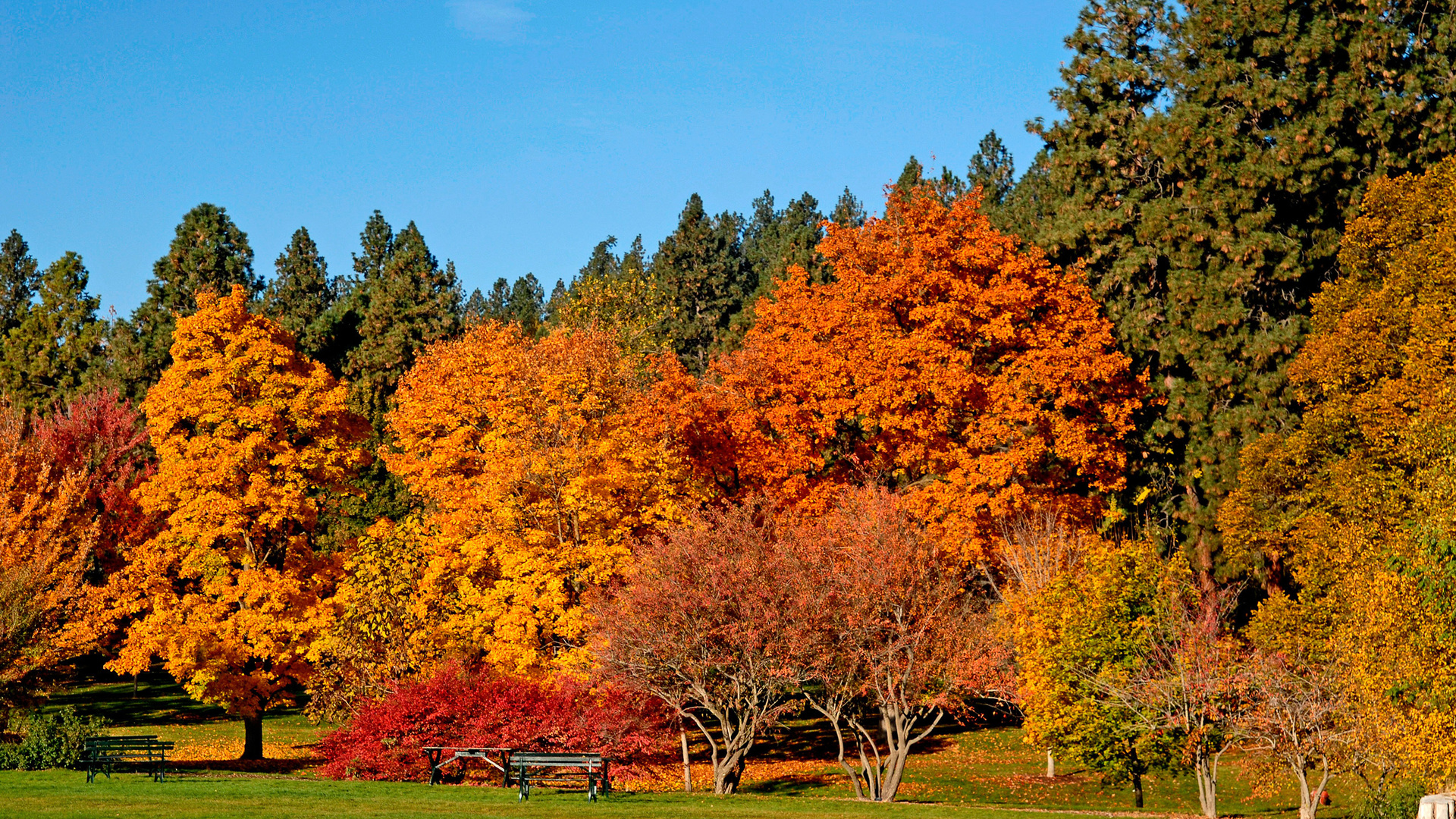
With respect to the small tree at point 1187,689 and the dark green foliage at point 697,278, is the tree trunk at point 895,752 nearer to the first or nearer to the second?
the small tree at point 1187,689

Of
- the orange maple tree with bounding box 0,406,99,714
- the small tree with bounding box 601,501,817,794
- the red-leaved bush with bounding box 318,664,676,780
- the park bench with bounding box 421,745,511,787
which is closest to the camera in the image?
the park bench with bounding box 421,745,511,787

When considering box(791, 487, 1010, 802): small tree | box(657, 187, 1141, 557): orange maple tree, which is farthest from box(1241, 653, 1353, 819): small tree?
box(657, 187, 1141, 557): orange maple tree

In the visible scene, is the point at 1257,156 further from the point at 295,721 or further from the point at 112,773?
the point at 295,721

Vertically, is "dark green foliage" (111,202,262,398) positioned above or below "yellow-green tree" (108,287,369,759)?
above

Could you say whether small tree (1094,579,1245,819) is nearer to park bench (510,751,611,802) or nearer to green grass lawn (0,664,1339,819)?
green grass lawn (0,664,1339,819)

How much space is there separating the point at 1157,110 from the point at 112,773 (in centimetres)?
3504

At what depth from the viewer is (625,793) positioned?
27812mm

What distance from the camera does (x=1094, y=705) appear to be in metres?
27.4

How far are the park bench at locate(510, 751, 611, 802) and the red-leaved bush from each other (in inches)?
24.5

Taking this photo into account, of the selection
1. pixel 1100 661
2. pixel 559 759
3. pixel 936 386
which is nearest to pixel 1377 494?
pixel 1100 661

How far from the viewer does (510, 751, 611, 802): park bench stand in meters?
25.2

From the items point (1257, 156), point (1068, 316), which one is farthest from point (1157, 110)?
point (1068, 316)

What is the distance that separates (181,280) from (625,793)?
52.0m

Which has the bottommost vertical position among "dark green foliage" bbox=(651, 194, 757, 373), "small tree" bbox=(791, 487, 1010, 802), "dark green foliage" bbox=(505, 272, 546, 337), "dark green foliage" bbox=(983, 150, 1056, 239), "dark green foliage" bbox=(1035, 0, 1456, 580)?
"small tree" bbox=(791, 487, 1010, 802)
